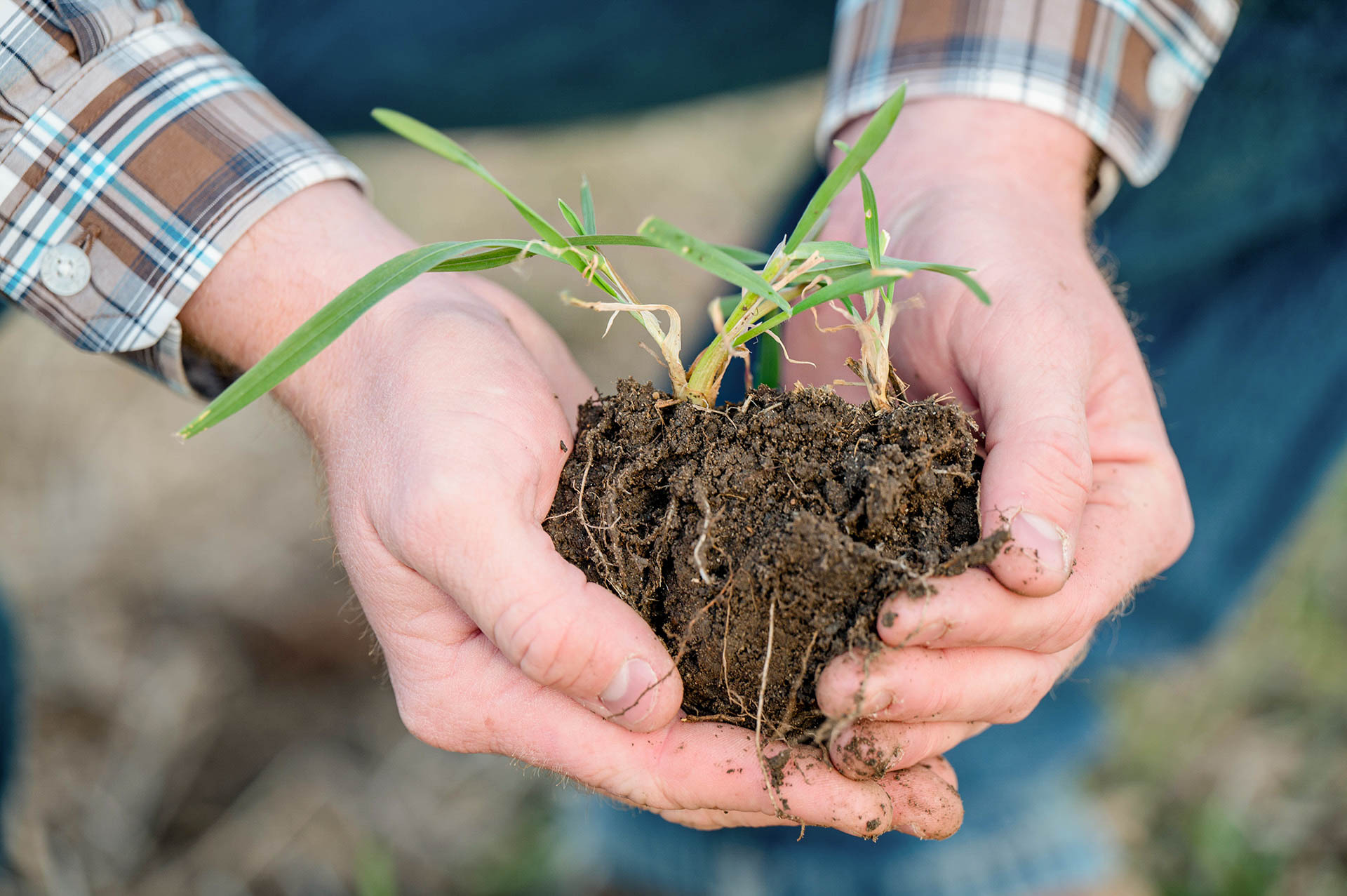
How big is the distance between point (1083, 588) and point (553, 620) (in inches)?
23.5

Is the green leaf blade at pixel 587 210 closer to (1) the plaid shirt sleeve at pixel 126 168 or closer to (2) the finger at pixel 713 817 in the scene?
(1) the plaid shirt sleeve at pixel 126 168

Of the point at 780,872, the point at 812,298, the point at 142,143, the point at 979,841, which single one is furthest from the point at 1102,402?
the point at 780,872

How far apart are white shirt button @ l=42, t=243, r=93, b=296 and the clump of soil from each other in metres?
0.67

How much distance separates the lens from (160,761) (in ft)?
7.41

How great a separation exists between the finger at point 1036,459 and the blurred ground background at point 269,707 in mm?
1201

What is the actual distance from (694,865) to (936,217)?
186 centimetres

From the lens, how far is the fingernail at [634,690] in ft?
2.87

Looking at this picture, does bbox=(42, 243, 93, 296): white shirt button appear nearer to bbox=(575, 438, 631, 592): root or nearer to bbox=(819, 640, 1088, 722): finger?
bbox=(575, 438, 631, 592): root

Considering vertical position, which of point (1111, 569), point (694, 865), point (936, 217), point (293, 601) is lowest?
point (694, 865)

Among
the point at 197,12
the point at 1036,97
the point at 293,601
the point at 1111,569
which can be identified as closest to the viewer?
the point at 1111,569

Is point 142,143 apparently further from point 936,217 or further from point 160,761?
point 160,761

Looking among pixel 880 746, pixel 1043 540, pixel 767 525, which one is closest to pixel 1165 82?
pixel 1043 540

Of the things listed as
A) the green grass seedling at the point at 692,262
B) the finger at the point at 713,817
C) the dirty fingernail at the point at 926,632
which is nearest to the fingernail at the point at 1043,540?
the dirty fingernail at the point at 926,632

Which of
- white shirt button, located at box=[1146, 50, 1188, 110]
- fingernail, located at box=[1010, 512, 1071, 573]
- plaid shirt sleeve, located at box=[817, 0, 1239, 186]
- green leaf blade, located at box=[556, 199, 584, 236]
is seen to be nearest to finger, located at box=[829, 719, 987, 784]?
fingernail, located at box=[1010, 512, 1071, 573]
